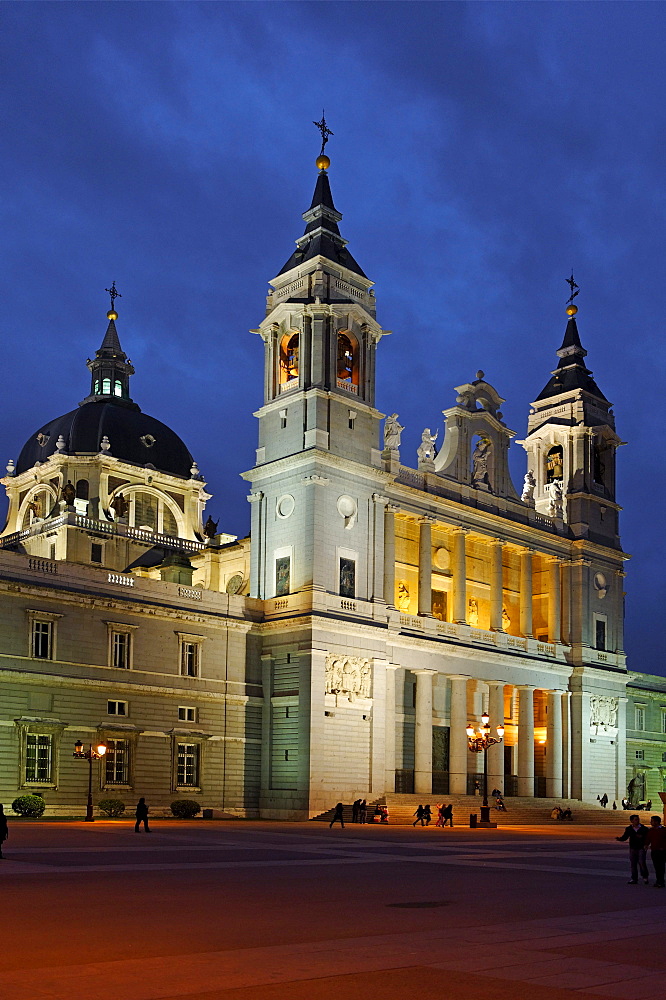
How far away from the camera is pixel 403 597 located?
71.9 meters

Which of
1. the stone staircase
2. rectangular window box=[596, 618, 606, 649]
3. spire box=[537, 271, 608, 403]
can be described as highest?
spire box=[537, 271, 608, 403]

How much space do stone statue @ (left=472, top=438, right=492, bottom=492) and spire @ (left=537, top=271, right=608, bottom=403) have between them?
14.2 metres

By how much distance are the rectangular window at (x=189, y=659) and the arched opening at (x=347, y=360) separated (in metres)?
17.5

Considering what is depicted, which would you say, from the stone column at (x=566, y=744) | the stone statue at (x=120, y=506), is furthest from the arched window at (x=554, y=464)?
the stone statue at (x=120, y=506)

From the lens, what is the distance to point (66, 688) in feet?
172

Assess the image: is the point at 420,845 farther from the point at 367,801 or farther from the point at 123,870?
the point at 367,801

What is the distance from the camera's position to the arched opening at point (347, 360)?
215 feet

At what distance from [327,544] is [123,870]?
125 ft

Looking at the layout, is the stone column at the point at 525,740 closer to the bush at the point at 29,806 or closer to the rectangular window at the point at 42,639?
the rectangular window at the point at 42,639

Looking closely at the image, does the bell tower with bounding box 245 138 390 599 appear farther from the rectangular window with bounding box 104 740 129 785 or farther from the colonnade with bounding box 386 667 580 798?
the rectangular window with bounding box 104 740 129 785

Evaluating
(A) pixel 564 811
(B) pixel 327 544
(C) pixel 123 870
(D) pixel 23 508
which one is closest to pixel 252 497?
(B) pixel 327 544

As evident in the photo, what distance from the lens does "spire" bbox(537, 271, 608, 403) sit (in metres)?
87.9

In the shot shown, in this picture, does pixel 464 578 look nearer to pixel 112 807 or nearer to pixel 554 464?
pixel 554 464

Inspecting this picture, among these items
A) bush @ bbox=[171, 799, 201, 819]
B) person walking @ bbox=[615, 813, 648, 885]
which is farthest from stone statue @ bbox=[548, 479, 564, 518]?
person walking @ bbox=[615, 813, 648, 885]
